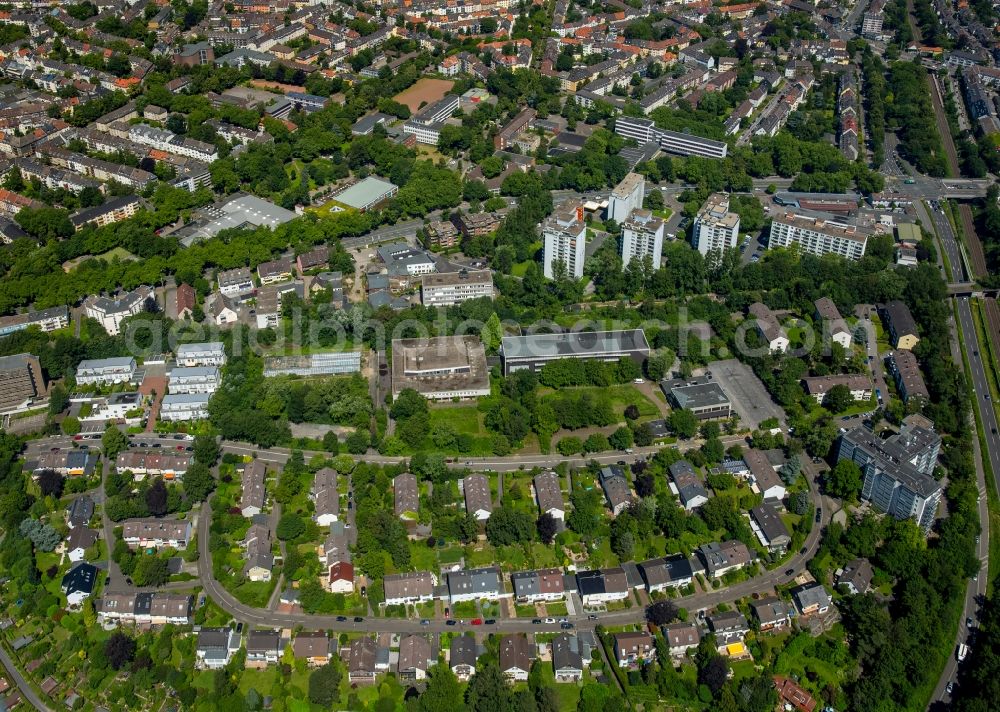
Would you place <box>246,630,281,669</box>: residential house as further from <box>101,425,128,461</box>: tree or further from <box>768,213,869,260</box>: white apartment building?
<box>768,213,869,260</box>: white apartment building

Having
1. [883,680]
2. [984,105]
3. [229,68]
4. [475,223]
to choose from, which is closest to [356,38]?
[229,68]

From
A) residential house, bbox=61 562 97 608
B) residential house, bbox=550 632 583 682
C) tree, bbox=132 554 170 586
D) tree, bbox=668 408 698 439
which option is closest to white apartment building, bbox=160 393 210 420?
residential house, bbox=61 562 97 608

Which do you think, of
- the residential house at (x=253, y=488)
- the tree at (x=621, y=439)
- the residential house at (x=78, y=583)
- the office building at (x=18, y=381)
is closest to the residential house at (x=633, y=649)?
the tree at (x=621, y=439)

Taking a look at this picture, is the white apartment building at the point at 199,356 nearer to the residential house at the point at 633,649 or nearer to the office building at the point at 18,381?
the office building at the point at 18,381

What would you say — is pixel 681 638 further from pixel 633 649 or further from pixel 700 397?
pixel 700 397

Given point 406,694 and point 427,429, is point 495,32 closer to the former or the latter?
point 427,429

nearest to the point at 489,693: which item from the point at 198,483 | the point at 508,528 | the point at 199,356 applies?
the point at 508,528

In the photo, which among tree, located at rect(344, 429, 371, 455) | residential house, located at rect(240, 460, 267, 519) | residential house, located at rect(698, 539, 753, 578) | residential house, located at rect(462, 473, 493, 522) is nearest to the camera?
residential house, located at rect(698, 539, 753, 578)
